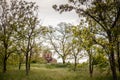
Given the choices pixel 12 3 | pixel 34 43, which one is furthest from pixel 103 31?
pixel 12 3

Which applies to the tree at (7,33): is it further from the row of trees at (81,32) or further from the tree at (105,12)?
the tree at (105,12)

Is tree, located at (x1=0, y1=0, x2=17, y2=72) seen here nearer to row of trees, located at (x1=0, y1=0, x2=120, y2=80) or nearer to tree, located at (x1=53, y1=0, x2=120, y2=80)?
A: row of trees, located at (x1=0, y1=0, x2=120, y2=80)

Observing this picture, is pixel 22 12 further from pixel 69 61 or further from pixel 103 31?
pixel 69 61

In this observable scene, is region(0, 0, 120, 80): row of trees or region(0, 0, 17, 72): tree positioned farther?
region(0, 0, 17, 72): tree

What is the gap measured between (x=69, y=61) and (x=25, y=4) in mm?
34280

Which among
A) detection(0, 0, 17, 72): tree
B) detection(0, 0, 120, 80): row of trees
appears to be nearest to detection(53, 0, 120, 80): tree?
detection(0, 0, 120, 80): row of trees

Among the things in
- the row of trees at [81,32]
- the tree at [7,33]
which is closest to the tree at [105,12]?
the row of trees at [81,32]

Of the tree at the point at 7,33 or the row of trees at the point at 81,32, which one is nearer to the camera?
the row of trees at the point at 81,32

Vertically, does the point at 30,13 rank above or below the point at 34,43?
above

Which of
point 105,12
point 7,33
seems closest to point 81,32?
point 105,12

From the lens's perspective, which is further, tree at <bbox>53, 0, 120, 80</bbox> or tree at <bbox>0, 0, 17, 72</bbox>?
tree at <bbox>0, 0, 17, 72</bbox>

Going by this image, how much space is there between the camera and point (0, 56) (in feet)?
133

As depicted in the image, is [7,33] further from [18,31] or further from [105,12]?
[105,12]

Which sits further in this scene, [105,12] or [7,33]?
[7,33]
